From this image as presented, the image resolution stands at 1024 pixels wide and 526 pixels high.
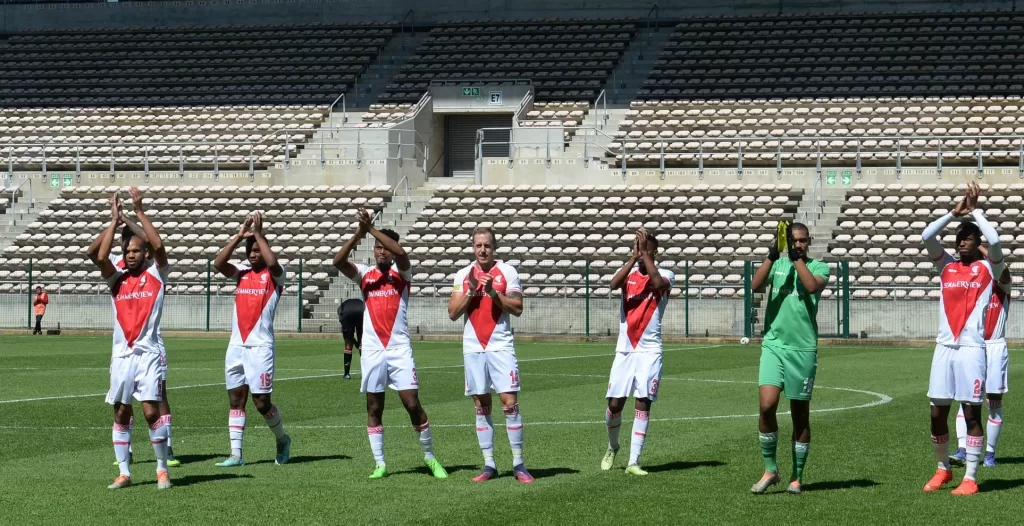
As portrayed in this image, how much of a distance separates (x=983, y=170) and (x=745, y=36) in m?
11.4

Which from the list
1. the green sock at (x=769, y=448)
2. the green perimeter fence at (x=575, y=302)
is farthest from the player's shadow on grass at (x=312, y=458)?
the green perimeter fence at (x=575, y=302)

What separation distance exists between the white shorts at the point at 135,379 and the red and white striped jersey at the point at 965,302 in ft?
19.5

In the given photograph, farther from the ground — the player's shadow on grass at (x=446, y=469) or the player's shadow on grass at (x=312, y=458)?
the player's shadow on grass at (x=312, y=458)

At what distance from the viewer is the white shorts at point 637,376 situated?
39.5 ft

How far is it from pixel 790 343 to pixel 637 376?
1.78 m

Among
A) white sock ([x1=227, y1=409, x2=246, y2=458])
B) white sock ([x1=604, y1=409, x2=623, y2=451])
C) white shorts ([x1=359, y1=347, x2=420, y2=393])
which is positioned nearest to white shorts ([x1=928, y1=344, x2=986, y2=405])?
white sock ([x1=604, y1=409, x2=623, y2=451])

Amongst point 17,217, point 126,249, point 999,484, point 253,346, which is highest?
point 17,217

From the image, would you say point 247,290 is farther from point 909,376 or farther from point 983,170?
point 983,170

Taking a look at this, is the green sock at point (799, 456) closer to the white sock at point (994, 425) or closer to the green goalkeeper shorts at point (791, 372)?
the green goalkeeper shorts at point (791, 372)

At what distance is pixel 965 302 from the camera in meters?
11.2

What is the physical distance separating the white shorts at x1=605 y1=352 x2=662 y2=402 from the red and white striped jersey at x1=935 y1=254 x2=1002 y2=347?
230 centimetres

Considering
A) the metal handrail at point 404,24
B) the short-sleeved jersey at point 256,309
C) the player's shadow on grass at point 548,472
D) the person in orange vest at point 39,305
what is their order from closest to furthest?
the player's shadow on grass at point 548,472, the short-sleeved jersey at point 256,309, the person in orange vest at point 39,305, the metal handrail at point 404,24

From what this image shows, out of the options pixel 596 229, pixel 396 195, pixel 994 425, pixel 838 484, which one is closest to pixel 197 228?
pixel 396 195

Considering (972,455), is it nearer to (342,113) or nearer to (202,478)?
(202,478)
